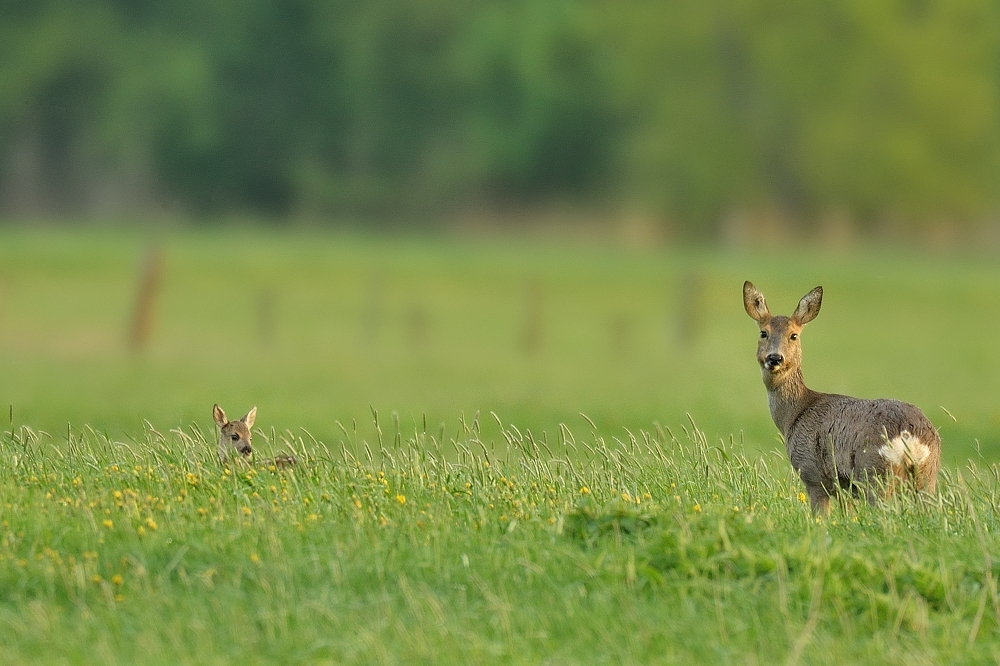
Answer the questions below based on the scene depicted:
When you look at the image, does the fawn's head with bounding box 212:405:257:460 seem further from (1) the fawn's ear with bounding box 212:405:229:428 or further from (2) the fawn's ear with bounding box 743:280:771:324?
(2) the fawn's ear with bounding box 743:280:771:324

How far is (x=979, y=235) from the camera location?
170 ft

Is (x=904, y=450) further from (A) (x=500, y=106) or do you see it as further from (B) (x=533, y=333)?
(A) (x=500, y=106)

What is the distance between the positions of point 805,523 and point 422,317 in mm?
29082

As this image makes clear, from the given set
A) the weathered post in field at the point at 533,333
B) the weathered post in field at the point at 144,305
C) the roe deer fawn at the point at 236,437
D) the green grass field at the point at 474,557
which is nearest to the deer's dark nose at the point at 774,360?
the green grass field at the point at 474,557

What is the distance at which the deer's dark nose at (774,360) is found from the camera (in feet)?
33.8

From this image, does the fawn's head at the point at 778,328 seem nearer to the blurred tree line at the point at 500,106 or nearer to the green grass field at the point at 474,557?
the green grass field at the point at 474,557

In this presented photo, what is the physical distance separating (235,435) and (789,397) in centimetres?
384

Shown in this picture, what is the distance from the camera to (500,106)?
52.8m

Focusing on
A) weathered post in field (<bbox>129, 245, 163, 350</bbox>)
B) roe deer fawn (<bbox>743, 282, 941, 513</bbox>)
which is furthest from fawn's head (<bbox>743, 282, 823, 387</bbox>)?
weathered post in field (<bbox>129, 245, 163, 350</bbox>)

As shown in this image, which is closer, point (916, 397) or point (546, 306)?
point (916, 397)

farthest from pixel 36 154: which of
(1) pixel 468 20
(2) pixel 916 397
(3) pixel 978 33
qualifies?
(2) pixel 916 397

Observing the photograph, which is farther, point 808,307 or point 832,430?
point 808,307

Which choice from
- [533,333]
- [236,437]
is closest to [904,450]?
[236,437]

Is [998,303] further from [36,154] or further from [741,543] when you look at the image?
[741,543]
